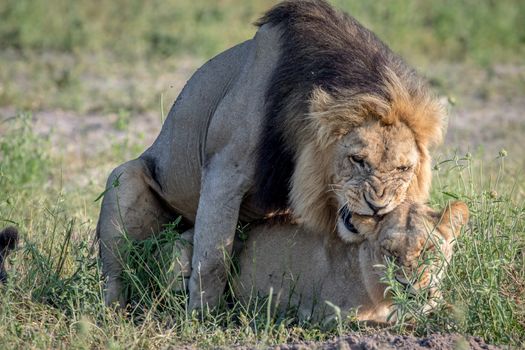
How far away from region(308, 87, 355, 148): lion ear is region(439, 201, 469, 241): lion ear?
0.58m

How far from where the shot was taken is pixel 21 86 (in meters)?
10.6

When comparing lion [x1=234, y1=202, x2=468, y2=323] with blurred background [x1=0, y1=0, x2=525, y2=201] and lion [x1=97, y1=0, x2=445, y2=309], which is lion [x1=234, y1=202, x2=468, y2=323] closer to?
lion [x1=97, y1=0, x2=445, y2=309]

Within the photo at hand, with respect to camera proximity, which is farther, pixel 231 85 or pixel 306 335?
pixel 231 85

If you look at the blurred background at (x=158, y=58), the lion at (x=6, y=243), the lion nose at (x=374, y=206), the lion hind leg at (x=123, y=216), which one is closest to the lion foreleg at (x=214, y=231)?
the lion hind leg at (x=123, y=216)

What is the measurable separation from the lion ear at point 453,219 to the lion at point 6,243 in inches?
83.4

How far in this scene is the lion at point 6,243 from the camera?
509 cm

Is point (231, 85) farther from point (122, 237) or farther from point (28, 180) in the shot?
point (28, 180)

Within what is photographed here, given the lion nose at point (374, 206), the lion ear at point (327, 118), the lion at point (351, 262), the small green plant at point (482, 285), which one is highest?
the lion ear at point (327, 118)

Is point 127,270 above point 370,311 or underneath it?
above

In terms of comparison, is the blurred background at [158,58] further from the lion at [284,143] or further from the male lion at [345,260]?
the male lion at [345,260]

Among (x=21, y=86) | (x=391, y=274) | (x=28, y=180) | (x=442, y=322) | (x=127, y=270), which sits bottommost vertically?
(x=442, y=322)

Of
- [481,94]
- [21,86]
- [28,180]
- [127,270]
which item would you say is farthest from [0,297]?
[481,94]

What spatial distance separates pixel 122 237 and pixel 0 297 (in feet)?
2.61

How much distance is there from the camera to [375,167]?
438 cm
